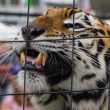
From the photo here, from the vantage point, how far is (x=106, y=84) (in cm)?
105

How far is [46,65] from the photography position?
0.93 metres

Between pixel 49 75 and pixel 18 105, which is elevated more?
pixel 49 75

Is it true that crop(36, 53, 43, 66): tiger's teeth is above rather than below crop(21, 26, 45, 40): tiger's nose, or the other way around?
below

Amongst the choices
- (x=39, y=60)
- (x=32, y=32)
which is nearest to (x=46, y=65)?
(x=39, y=60)

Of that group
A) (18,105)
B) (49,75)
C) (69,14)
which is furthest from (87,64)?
(18,105)

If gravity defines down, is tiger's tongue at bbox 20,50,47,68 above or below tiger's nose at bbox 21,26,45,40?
below

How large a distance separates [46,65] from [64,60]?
98 mm

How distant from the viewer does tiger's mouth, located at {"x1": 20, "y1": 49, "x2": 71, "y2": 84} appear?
0.91 m

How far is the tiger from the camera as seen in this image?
3.03ft

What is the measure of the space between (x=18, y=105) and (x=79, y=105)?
1685 millimetres

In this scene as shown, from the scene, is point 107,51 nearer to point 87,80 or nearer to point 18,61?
point 87,80

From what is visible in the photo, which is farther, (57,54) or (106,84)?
(106,84)

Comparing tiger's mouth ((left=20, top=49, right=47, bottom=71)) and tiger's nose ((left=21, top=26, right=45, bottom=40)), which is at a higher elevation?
tiger's nose ((left=21, top=26, right=45, bottom=40))

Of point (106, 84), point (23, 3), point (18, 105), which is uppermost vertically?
point (23, 3)
